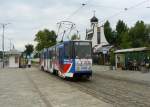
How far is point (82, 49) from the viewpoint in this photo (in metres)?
30.7

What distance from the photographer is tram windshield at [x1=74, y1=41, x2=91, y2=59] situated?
3058 cm

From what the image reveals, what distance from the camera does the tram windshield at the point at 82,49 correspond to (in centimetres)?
3058

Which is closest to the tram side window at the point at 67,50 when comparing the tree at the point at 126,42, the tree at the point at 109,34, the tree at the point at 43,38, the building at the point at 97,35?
the tree at the point at 126,42

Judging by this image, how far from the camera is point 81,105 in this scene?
50.4 ft

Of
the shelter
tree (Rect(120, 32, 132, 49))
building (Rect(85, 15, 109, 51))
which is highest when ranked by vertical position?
building (Rect(85, 15, 109, 51))

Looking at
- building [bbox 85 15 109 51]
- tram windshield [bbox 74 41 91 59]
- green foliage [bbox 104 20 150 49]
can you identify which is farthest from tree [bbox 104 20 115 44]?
tram windshield [bbox 74 41 91 59]

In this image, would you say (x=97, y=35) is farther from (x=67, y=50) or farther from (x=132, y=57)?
(x=67, y=50)

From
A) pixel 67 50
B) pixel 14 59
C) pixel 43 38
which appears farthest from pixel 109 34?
pixel 67 50

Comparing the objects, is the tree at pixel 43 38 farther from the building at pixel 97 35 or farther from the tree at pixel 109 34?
the tree at pixel 109 34

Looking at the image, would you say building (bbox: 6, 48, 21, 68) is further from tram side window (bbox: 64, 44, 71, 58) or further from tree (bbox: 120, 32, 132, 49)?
tram side window (bbox: 64, 44, 71, 58)

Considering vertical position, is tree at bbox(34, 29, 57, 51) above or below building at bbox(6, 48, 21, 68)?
above

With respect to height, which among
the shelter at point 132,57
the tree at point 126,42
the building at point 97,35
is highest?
the building at point 97,35

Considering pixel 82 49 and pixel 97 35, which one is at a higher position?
pixel 97 35

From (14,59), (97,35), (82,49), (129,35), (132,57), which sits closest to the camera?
(82,49)
